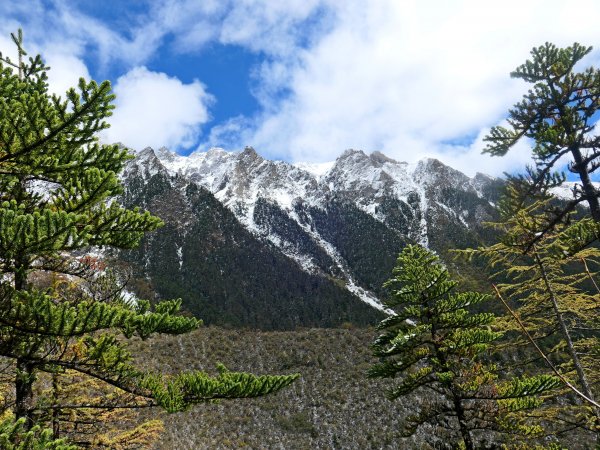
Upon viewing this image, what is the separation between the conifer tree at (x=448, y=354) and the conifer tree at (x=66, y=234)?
281 inches

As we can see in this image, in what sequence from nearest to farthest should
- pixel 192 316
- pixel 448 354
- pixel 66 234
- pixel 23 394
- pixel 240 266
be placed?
pixel 66 234 → pixel 23 394 → pixel 192 316 → pixel 448 354 → pixel 240 266

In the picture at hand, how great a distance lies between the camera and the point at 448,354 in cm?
1125

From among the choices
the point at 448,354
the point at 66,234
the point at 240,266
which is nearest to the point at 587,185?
the point at 448,354

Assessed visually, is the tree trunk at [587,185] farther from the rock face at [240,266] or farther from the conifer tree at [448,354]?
the rock face at [240,266]

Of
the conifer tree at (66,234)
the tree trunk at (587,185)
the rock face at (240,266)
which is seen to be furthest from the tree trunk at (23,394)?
the rock face at (240,266)

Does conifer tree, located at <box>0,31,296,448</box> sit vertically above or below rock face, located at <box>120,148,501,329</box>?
below

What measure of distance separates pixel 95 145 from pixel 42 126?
30.1 inches

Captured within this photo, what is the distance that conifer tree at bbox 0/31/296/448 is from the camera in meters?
4.14

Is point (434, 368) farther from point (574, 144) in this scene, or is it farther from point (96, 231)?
point (96, 231)

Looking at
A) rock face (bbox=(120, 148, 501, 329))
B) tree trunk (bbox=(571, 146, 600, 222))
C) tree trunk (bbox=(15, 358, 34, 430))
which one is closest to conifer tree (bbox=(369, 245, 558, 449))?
tree trunk (bbox=(571, 146, 600, 222))

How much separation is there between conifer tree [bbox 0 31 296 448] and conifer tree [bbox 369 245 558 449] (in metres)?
7.15

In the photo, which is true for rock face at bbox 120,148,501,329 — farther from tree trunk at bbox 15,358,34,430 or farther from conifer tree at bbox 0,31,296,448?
conifer tree at bbox 0,31,296,448

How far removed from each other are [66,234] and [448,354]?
10.8m

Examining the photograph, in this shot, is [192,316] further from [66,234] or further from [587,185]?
[587,185]
